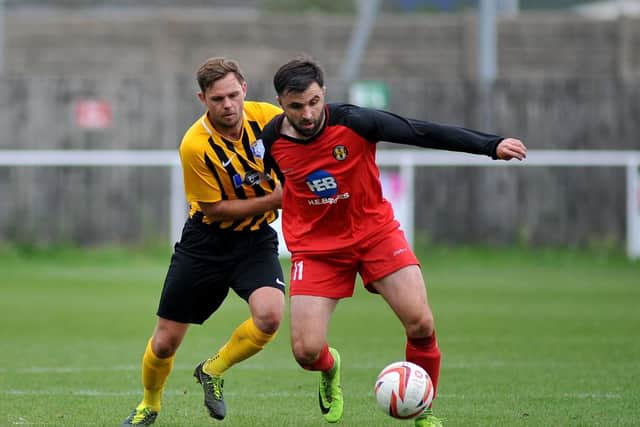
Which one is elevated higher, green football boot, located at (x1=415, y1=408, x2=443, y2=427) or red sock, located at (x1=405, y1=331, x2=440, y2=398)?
red sock, located at (x1=405, y1=331, x2=440, y2=398)

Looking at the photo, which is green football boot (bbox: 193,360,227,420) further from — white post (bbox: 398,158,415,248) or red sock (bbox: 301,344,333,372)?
white post (bbox: 398,158,415,248)

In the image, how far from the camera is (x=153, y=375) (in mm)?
6969

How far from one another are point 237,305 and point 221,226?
7775 millimetres

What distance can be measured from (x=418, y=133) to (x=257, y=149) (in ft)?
3.53

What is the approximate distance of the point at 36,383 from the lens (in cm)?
851

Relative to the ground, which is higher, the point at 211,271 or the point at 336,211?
the point at 336,211

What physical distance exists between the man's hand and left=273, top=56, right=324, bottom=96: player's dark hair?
3.38 ft

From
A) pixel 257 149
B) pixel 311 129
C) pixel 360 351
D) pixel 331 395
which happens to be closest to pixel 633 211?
pixel 360 351

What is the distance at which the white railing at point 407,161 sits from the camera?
19.1 metres

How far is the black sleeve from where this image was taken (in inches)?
241

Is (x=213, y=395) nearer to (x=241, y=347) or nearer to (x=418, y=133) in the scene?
(x=241, y=347)

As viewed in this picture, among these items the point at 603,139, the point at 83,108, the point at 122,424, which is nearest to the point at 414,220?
the point at 603,139

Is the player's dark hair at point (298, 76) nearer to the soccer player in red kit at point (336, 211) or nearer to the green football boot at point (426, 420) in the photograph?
the soccer player in red kit at point (336, 211)

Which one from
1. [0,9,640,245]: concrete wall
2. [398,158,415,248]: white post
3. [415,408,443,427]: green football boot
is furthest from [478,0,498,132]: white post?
[415,408,443,427]: green football boot
